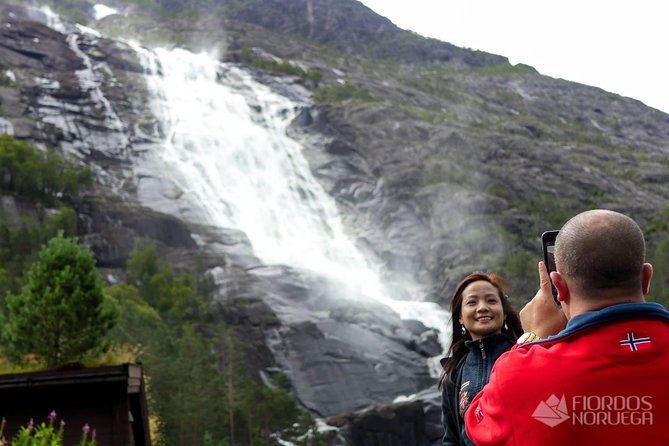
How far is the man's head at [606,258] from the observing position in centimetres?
254

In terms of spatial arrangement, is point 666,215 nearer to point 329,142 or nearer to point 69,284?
point 329,142

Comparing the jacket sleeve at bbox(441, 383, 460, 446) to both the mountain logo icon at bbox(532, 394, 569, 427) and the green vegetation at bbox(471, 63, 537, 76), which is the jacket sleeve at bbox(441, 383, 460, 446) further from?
the green vegetation at bbox(471, 63, 537, 76)

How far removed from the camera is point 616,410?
2.37 meters

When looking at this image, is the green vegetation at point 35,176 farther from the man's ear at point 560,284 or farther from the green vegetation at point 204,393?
the man's ear at point 560,284

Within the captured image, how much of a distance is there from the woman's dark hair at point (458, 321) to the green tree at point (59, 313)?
13639 millimetres

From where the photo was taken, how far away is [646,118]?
109 m

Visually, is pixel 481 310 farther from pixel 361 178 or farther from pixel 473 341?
pixel 361 178

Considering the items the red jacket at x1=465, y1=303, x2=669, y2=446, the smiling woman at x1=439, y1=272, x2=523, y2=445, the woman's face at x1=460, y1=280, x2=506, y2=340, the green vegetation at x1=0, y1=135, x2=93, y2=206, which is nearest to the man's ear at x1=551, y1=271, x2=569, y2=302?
the red jacket at x1=465, y1=303, x2=669, y2=446

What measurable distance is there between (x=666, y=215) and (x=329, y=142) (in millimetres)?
29936

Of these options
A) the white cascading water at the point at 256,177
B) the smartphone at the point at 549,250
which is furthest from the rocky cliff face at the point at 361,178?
the smartphone at the point at 549,250

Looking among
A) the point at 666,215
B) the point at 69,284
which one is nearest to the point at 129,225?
the point at 69,284

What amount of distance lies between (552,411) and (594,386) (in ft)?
0.50

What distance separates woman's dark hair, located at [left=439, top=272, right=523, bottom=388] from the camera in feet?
14.3

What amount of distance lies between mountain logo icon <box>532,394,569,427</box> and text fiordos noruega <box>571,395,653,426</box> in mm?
50
